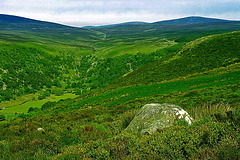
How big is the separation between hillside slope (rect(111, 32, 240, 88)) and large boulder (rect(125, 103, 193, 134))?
31.5 meters

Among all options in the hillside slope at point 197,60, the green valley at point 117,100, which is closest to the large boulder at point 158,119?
the green valley at point 117,100

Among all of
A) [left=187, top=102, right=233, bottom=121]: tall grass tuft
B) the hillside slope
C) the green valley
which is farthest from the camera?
the hillside slope

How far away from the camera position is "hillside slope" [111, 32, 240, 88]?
39688mm

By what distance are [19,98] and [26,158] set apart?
47.3 meters

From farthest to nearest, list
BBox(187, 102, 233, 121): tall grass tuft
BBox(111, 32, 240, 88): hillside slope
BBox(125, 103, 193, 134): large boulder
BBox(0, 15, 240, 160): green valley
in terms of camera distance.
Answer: BBox(111, 32, 240, 88): hillside slope, BBox(125, 103, 193, 134): large boulder, BBox(187, 102, 233, 121): tall grass tuft, BBox(0, 15, 240, 160): green valley


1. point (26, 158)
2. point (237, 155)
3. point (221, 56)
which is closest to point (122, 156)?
point (237, 155)

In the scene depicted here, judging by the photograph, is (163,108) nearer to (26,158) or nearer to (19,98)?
(26,158)

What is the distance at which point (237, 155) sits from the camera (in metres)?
3.65

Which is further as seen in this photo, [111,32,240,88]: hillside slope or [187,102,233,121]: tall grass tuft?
[111,32,240,88]: hillside slope

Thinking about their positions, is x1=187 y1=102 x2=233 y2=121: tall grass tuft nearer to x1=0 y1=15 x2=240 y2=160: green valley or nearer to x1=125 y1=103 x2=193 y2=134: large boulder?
x1=0 y1=15 x2=240 y2=160: green valley

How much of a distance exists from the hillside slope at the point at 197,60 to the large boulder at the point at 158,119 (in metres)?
31.5

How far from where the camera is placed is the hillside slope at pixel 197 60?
130ft

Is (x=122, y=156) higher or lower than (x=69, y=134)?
higher

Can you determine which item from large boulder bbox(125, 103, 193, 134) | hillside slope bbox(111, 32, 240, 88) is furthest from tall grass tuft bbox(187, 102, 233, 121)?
hillside slope bbox(111, 32, 240, 88)
